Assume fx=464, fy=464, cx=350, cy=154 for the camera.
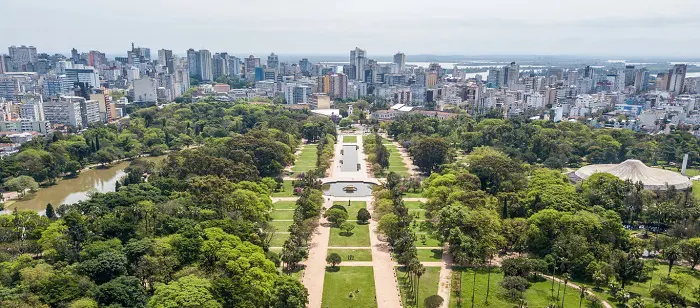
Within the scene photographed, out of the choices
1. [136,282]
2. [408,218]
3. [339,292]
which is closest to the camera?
[136,282]

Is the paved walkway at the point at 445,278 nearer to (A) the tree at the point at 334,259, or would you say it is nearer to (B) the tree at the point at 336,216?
(A) the tree at the point at 334,259

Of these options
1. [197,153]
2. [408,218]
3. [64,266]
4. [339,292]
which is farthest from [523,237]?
[197,153]

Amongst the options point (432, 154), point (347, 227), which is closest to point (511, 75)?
point (432, 154)

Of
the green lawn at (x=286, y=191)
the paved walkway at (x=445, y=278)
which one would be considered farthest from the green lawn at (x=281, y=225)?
the paved walkway at (x=445, y=278)

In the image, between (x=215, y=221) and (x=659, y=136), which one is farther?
(x=659, y=136)

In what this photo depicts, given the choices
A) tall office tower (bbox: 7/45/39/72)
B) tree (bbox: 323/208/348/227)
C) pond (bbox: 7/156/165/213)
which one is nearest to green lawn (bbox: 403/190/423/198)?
tree (bbox: 323/208/348/227)

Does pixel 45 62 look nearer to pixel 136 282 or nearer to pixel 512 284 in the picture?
pixel 136 282

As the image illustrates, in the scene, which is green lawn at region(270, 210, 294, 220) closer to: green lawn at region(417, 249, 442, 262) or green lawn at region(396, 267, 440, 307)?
green lawn at region(417, 249, 442, 262)
